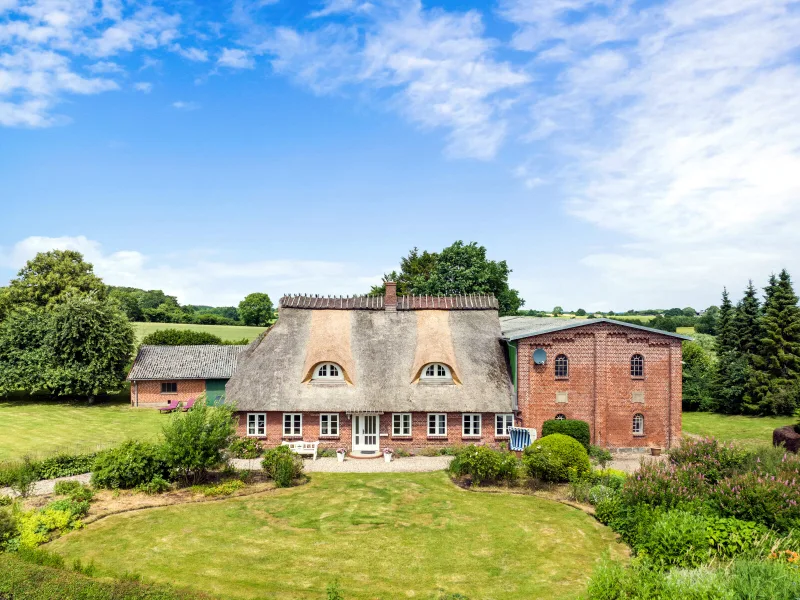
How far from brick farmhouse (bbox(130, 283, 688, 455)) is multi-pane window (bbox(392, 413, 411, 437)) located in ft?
0.16

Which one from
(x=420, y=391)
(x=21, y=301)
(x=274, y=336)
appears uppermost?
(x=21, y=301)

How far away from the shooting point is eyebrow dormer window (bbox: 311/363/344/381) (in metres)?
26.3

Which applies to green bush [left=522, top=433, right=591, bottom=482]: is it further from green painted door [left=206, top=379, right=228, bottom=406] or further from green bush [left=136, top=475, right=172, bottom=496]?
green painted door [left=206, top=379, right=228, bottom=406]

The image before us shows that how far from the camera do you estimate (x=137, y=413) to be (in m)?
38.6

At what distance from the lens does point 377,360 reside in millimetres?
27125

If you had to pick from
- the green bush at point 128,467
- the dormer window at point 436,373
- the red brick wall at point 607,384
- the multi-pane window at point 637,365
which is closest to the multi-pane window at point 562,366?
the red brick wall at point 607,384

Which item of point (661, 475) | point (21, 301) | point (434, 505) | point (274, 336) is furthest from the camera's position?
point (21, 301)

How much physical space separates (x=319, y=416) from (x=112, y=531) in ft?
36.1

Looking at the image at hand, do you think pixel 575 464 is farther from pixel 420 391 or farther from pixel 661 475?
pixel 420 391

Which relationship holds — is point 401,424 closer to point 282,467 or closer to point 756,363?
point 282,467

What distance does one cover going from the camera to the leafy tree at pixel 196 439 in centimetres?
1927

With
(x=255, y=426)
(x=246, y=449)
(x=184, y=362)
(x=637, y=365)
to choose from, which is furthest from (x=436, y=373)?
(x=184, y=362)

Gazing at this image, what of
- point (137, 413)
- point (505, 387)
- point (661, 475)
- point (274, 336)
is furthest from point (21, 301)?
point (661, 475)

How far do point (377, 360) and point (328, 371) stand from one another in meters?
2.64
